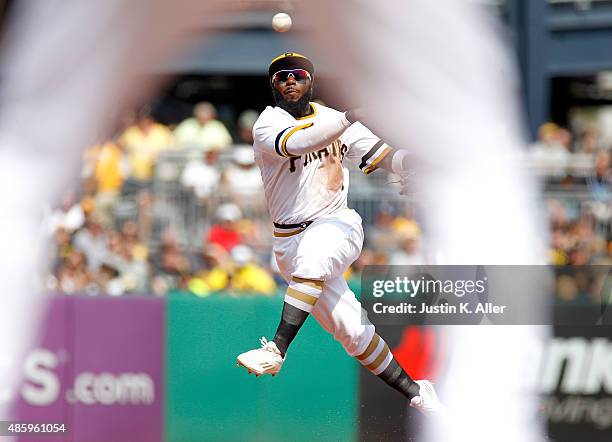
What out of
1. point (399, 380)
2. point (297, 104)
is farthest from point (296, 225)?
point (399, 380)

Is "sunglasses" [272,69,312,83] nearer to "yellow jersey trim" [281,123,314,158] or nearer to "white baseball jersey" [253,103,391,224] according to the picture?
"white baseball jersey" [253,103,391,224]

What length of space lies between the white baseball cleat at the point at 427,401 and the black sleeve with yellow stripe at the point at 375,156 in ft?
4.35

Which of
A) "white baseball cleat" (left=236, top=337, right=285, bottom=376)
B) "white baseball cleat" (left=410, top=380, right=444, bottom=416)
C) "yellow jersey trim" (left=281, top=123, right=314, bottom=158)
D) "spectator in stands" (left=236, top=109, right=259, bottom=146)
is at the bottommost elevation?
"white baseball cleat" (left=410, top=380, right=444, bottom=416)

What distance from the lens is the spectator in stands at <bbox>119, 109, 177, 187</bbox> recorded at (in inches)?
368

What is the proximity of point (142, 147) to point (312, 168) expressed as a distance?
2.79 meters

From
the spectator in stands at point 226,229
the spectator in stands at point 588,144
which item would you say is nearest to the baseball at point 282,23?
the spectator in stands at point 226,229

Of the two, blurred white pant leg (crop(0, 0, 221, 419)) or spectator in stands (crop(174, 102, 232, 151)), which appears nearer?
blurred white pant leg (crop(0, 0, 221, 419))

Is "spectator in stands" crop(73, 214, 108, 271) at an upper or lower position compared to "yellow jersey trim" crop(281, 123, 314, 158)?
lower

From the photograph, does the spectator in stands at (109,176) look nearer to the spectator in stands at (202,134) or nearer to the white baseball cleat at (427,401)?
the spectator in stands at (202,134)

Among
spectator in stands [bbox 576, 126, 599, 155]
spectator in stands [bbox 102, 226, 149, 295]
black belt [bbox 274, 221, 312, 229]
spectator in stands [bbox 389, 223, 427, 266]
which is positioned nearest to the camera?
black belt [bbox 274, 221, 312, 229]

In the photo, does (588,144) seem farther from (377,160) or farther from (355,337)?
(355,337)

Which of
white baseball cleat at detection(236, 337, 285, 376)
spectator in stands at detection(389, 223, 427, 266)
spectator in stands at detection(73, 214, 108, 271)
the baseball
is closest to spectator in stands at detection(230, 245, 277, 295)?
spectator in stands at detection(389, 223, 427, 266)

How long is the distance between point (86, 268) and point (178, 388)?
124cm

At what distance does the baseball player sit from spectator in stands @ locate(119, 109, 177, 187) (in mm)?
2494
